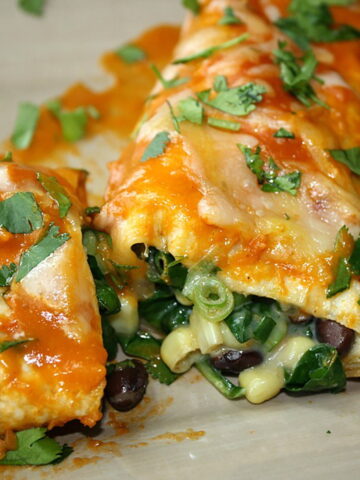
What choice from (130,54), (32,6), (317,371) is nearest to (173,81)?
(130,54)

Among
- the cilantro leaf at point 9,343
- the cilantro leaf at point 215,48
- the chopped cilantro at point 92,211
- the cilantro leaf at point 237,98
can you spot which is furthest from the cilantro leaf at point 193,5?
the cilantro leaf at point 9,343

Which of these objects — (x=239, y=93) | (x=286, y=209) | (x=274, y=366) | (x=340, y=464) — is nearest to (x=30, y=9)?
(x=239, y=93)

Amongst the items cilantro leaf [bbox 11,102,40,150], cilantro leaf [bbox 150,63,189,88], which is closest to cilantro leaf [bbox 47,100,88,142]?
cilantro leaf [bbox 11,102,40,150]

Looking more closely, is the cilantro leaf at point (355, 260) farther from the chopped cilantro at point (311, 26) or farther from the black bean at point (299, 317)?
the chopped cilantro at point (311, 26)

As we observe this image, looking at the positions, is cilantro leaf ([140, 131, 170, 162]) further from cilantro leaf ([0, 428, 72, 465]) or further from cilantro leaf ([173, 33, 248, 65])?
Result: cilantro leaf ([0, 428, 72, 465])

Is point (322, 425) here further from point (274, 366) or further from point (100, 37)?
point (100, 37)

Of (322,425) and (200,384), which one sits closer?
(322,425)
